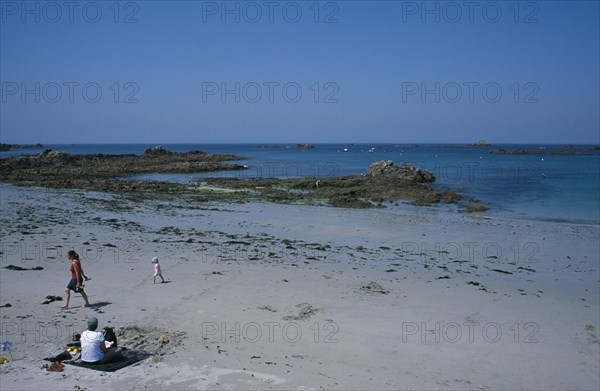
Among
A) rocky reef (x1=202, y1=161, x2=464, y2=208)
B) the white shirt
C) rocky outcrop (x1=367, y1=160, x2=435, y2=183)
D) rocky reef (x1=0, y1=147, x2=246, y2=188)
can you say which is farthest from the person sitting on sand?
rocky outcrop (x1=367, y1=160, x2=435, y2=183)

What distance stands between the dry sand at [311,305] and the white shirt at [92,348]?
0.28 m

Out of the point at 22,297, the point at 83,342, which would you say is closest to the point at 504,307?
the point at 83,342

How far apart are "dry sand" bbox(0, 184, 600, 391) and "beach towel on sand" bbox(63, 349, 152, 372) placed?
121mm

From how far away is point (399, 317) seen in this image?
9.64m

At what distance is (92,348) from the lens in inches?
276

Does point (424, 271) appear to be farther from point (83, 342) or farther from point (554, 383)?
point (83, 342)

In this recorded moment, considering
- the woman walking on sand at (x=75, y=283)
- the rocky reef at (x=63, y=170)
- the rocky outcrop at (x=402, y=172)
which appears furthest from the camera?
the rocky outcrop at (x=402, y=172)

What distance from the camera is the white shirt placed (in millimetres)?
6982

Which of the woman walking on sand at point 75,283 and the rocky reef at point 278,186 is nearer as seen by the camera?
the woman walking on sand at point 75,283

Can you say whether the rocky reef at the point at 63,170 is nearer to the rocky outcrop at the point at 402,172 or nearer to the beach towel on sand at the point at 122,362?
the rocky outcrop at the point at 402,172

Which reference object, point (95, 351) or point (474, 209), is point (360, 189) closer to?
point (474, 209)

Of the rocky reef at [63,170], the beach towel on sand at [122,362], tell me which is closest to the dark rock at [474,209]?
the beach towel on sand at [122,362]

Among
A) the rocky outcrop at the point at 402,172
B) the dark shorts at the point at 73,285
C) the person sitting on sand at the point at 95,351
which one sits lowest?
the person sitting on sand at the point at 95,351

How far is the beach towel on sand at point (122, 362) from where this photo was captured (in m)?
6.88
